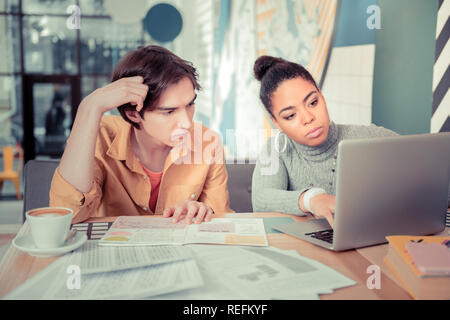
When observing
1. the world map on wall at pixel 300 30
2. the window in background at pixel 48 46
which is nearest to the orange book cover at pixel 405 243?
the world map on wall at pixel 300 30

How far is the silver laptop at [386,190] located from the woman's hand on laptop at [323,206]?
0.13ft

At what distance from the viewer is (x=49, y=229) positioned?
0.88 metres

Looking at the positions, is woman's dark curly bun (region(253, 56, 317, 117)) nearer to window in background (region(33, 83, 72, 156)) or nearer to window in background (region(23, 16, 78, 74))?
window in background (region(33, 83, 72, 156))

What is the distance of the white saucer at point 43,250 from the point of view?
871 mm

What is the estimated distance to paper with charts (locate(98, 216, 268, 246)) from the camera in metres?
0.97

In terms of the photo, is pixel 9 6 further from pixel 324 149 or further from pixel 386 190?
pixel 386 190

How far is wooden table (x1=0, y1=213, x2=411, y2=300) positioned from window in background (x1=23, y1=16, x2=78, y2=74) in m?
5.36

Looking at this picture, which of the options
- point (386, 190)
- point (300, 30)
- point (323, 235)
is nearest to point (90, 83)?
point (300, 30)

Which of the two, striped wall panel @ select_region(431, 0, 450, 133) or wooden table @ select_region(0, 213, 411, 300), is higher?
striped wall panel @ select_region(431, 0, 450, 133)

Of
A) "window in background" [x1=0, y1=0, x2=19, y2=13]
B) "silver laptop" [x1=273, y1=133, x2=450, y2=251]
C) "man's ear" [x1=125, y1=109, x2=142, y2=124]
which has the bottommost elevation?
"silver laptop" [x1=273, y1=133, x2=450, y2=251]

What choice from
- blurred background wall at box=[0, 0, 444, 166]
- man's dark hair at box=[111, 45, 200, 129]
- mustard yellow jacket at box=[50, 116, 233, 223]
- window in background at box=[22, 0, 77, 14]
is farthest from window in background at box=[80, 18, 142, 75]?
man's dark hair at box=[111, 45, 200, 129]

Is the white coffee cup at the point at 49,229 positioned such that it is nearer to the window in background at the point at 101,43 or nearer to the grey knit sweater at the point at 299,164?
the grey knit sweater at the point at 299,164
